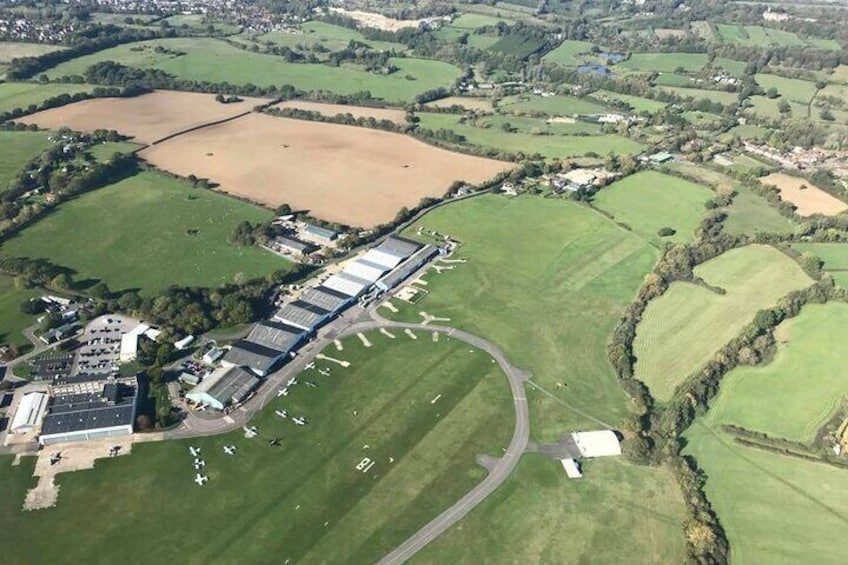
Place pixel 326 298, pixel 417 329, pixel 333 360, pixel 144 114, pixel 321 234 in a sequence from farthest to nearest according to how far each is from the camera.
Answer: pixel 144 114 → pixel 321 234 → pixel 326 298 → pixel 417 329 → pixel 333 360

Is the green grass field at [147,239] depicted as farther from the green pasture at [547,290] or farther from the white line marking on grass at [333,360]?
the green pasture at [547,290]

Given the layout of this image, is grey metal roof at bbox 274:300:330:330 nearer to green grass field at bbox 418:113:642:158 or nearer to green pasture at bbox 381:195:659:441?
green pasture at bbox 381:195:659:441

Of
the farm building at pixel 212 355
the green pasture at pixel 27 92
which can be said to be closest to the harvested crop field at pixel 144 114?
the green pasture at pixel 27 92

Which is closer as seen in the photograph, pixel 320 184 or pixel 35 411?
pixel 35 411

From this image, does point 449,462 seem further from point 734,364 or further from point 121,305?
point 121,305

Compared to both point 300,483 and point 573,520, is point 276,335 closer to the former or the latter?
point 300,483

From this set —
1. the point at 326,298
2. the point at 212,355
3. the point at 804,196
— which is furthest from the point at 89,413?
the point at 804,196

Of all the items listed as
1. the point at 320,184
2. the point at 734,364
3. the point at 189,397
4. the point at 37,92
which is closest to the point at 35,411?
the point at 189,397

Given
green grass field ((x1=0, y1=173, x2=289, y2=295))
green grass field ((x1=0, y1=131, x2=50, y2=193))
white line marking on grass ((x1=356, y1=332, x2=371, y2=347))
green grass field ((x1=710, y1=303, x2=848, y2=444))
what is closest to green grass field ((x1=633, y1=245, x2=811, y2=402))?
green grass field ((x1=710, y1=303, x2=848, y2=444))
